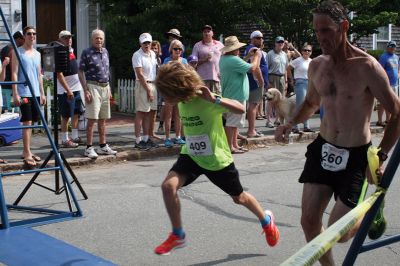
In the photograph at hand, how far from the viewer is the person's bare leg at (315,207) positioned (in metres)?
4.09

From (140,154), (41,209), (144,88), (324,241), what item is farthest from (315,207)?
(144,88)

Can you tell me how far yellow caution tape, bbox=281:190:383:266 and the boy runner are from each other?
1.95 metres

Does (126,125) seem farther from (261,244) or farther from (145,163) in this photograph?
(261,244)

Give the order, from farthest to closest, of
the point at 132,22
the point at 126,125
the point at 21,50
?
the point at 132,22
the point at 126,125
the point at 21,50

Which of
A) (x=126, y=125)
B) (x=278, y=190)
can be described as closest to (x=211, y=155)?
(x=278, y=190)

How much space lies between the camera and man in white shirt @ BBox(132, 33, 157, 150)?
10539 millimetres

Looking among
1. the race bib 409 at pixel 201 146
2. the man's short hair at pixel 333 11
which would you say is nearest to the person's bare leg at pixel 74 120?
the race bib 409 at pixel 201 146

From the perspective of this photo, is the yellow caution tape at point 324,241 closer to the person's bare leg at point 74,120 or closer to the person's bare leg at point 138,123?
the person's bare leg at point 138,123

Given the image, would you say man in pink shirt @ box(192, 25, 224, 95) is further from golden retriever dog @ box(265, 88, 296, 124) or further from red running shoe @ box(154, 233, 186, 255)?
red running shoe @ box(154, 233, 186, 255)

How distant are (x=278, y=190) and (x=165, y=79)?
351cm

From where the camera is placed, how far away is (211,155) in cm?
505

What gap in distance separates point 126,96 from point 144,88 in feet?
20.0

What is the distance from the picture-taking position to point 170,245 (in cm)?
491

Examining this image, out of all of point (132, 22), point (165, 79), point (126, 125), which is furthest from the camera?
point (132, 22)
